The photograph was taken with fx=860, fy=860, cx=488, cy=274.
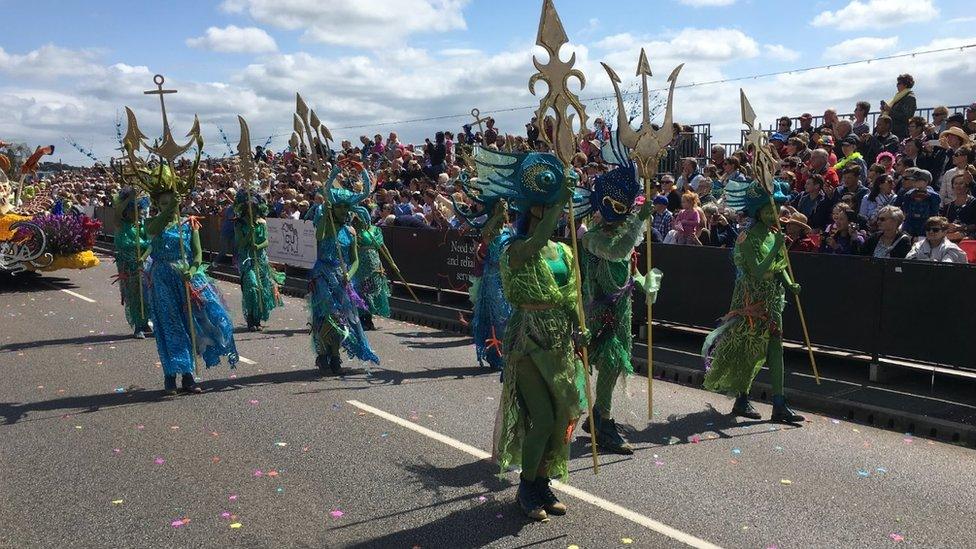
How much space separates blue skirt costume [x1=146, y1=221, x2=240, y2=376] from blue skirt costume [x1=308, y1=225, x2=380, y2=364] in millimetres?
919

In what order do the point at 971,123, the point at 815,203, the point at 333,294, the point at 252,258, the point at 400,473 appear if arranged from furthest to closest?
1. the point at 252,258
2. the point at 971,123
3. the point at 815,203
4. the point at 333,294
5. the point at 400,473

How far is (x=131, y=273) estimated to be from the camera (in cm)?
1179

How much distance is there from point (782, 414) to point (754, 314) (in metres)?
0.88

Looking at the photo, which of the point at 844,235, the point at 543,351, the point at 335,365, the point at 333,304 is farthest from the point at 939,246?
the point at 335,365

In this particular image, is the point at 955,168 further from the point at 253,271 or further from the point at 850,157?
the point at 253,271

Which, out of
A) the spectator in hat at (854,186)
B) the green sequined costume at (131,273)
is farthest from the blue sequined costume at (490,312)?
the green sequined costume at (131,273)

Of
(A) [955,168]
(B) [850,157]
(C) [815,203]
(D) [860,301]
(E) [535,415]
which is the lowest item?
(E) [535,415]

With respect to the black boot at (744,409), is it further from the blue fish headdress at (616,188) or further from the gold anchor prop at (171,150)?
the gold anchor prop at (171,150)

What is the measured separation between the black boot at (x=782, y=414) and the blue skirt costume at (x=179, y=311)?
5203mm

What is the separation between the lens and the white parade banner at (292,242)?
18531 millimetres

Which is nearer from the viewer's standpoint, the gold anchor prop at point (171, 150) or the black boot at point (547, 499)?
the black boot at point (547, 499)

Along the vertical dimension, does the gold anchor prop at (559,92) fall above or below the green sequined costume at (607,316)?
above

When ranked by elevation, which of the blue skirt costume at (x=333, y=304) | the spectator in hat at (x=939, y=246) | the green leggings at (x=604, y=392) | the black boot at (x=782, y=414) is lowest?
the black boot at (x=782, y=414)

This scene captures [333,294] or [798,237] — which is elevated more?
[798,237]
